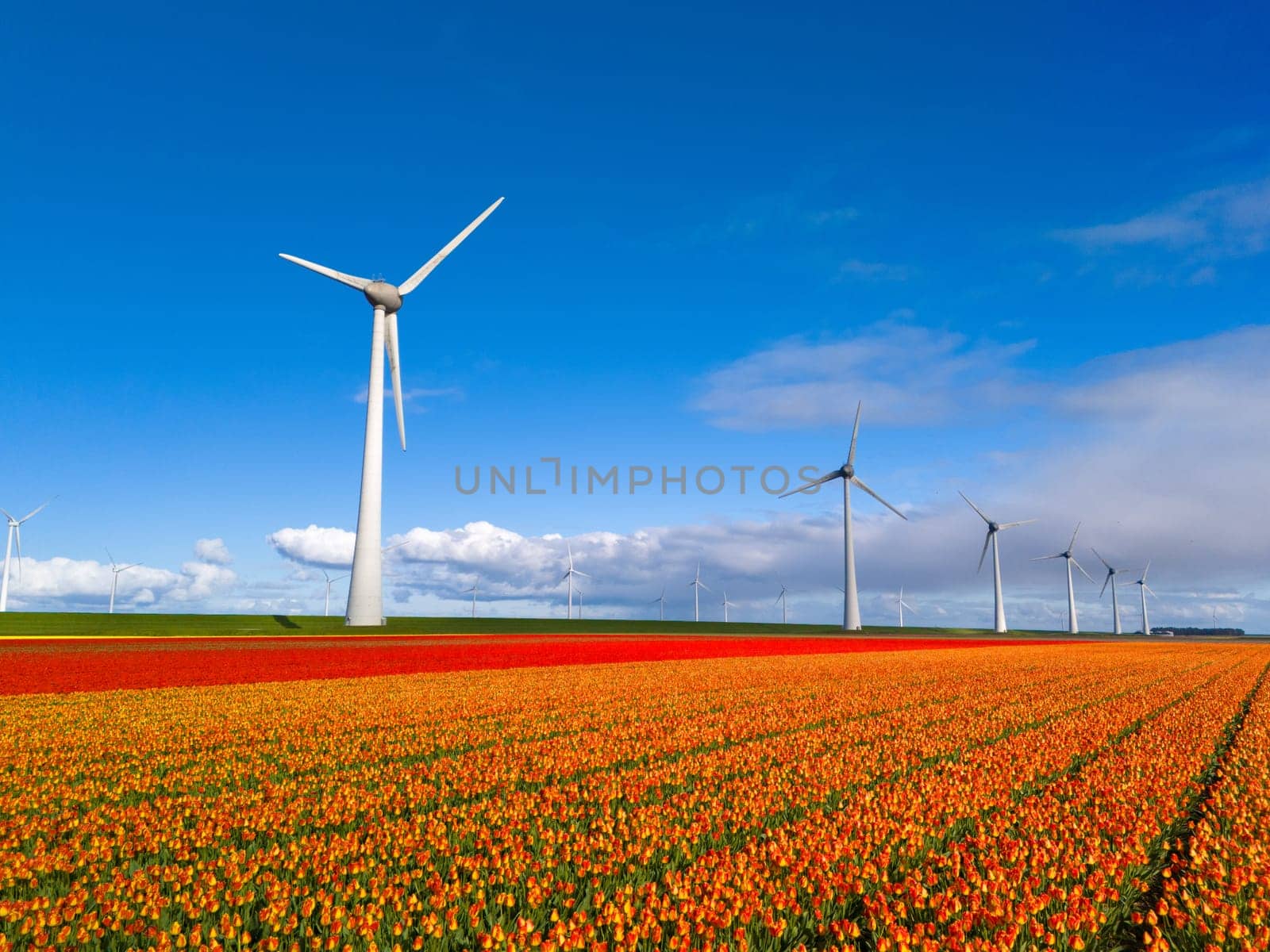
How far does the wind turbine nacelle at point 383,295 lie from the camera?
85500 millimetres

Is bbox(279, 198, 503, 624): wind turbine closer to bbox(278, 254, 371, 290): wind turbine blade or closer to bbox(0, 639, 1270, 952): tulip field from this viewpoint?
bbox(278, 254, 371, 290): wind turbine blade

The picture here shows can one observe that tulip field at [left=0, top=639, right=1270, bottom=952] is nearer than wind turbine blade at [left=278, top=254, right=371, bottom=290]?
Yes

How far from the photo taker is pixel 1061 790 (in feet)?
40.8

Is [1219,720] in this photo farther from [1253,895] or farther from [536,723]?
[536,723]

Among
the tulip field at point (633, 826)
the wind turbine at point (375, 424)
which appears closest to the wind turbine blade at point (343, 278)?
the wind turbine at point (375, 424)

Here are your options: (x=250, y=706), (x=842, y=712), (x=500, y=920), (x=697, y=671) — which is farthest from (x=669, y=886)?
(x=697, y=671)

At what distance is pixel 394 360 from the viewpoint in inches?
3403

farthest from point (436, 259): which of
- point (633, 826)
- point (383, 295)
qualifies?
point (633, 826)

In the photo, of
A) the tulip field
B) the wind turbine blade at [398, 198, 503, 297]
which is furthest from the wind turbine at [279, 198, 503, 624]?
the tulip field

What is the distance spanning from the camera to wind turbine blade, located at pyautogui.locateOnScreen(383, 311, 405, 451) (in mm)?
85875

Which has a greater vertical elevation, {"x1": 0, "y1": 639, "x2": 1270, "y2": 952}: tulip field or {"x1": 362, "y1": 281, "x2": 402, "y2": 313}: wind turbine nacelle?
{"x1": 362, "y1": 281, "x2": 402, "y2": 313}: wind turbine nacelle

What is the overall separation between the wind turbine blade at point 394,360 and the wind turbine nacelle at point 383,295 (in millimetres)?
1358

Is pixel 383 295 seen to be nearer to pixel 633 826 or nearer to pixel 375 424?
pixel 375 424

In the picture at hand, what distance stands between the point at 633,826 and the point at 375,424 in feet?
253
